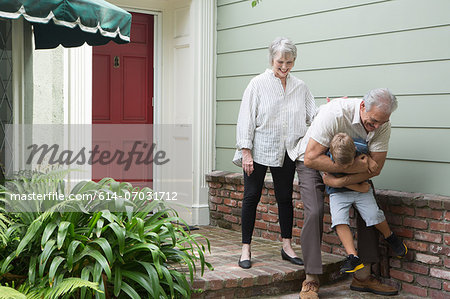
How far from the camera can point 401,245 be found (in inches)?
176

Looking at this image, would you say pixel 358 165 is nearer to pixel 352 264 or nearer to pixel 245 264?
pixel 352 264

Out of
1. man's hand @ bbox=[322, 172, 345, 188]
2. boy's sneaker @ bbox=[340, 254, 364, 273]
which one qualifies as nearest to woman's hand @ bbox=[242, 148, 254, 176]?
man's hand @ bbox=[322, 172, 345, 188]

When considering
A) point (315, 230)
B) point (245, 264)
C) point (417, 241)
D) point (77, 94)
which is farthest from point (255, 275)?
point (77, 94)

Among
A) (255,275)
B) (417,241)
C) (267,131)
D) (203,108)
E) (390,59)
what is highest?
(390,59)

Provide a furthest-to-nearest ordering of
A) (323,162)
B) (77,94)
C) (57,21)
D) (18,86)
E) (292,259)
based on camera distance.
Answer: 1. (77,94)
2. (18,86)
3. (292,259)
4. (323,162)
5. (57,21)

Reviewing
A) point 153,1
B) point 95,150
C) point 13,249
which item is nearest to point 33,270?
point 13,249

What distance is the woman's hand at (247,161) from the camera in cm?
450

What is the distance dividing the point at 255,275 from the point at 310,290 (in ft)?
1.33

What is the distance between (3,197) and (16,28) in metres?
1.53

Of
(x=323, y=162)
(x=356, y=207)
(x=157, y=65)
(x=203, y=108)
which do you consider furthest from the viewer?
(x=157, y=65)

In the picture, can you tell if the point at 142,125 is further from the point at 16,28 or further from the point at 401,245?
the point at 401,245

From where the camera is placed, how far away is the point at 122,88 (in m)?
6.65

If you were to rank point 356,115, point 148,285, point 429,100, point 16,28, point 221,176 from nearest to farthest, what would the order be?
point 148,285, point 356,115, point 429,100, point 16,28, point 221,176

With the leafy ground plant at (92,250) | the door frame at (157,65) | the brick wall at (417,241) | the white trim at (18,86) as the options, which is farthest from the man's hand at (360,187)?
the door frame at (157,65)
